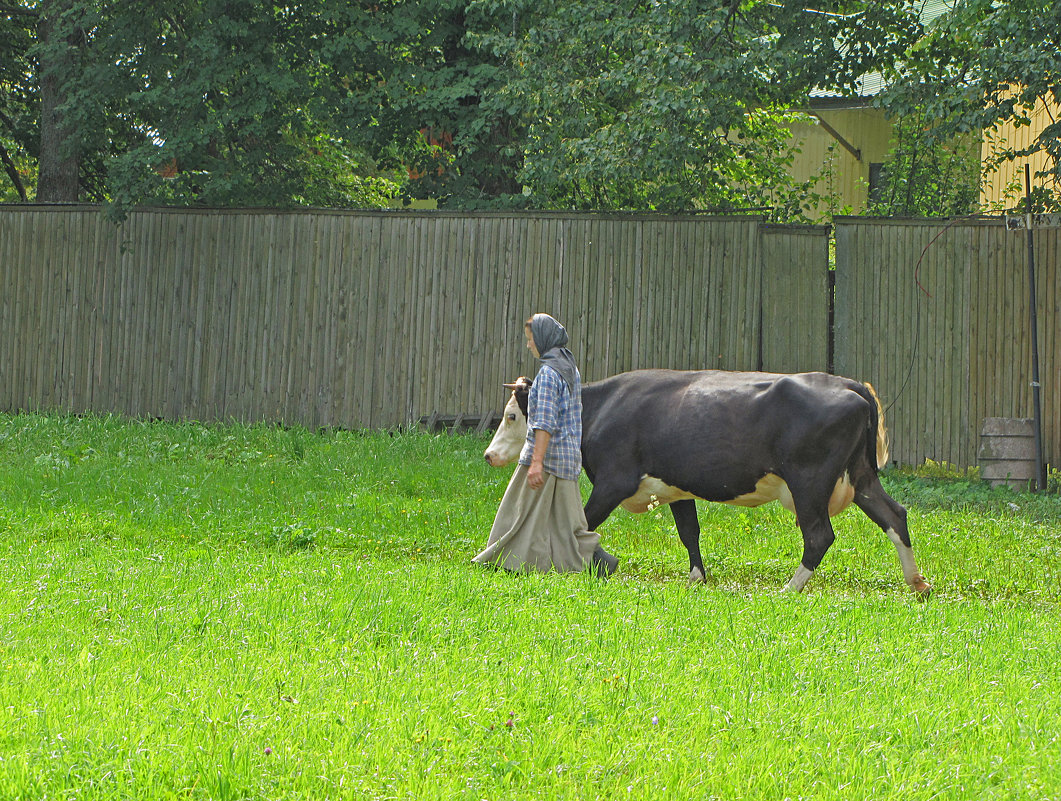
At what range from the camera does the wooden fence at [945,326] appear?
512 inches

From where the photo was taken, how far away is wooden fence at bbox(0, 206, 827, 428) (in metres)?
13.9

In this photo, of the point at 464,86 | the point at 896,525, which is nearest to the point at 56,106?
the point at 464,86

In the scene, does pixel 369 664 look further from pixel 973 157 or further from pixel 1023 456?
pixel 973 157

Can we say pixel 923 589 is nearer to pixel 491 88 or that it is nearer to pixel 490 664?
pixel 490 664

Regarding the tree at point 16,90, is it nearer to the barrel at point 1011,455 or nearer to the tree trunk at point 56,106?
the tree trunk at point 56,106

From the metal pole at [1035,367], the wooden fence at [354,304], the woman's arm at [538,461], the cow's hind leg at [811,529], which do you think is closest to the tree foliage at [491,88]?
the wooden fence at [354,304]

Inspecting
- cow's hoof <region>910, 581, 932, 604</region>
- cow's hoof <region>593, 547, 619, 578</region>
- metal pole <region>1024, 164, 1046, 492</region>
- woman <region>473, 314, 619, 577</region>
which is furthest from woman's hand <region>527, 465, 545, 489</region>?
metal pole <region>1024, 164, 1046, 492</region>

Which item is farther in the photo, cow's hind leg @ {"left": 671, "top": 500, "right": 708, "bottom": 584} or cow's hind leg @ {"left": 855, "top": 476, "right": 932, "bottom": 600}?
cow's hind leg @ {"left": 671, "top": 500, "right": 708, "bottom": 584}

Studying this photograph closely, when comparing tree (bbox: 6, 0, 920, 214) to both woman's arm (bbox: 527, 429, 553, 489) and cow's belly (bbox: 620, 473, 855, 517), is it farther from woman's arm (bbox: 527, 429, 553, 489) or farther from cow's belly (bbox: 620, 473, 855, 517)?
woman's arm (bbox: 527, 429, 553, 489)

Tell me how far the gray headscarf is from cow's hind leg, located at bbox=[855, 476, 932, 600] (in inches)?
84.7

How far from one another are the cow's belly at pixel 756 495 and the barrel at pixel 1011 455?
5106 millimetres

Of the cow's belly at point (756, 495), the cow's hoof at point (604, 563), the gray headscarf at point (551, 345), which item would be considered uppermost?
the gray headscarf at point (551, 345)

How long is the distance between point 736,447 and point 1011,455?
5962 millimetres

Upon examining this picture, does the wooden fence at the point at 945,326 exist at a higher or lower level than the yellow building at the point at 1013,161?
lower
